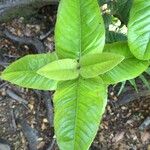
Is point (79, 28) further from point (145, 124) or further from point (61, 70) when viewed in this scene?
point (145, 124)

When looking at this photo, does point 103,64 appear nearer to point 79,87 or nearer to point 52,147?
point 79,87

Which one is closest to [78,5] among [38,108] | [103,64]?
[103,64]

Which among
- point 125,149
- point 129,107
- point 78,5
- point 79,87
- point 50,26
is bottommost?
point 125,149

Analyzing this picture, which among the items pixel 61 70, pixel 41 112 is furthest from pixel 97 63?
pixel 41 112

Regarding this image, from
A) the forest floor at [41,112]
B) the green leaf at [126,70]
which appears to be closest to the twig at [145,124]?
the forest floor at [41,112]

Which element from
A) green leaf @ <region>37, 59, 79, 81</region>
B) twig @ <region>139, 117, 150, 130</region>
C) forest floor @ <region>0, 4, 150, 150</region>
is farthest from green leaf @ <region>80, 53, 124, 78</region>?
twig @ <region>139, 117, 150, 130</region>

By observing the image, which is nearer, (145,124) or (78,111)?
(78,111)

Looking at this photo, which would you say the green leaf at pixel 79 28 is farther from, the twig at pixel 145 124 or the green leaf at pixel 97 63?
the twig at pixel 145 124
